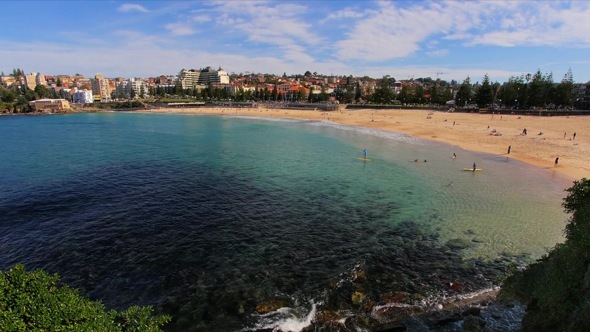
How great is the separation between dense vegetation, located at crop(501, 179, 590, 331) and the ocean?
592 centimetres

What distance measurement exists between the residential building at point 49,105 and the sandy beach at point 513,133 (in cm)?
16599

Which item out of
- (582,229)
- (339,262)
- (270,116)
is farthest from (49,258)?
(270,116)

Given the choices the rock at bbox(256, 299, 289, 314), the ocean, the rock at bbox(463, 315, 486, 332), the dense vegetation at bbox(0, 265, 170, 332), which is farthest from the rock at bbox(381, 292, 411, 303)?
the dense vegetation at bbox(0, 265, 170, 332)

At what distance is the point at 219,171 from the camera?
161ft

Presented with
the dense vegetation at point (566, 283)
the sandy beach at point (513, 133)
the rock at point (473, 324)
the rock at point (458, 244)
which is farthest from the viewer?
the sandy beach at point (513, 133)

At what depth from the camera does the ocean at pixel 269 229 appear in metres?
19.8

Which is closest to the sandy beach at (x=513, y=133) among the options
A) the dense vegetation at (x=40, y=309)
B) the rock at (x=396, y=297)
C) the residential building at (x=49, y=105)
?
the rock at (x=396, y=297)

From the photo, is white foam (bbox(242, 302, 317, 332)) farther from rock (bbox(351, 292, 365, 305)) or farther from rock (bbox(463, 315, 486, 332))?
rock (bbox(463, 315, 486, 332))

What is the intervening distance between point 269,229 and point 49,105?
214m

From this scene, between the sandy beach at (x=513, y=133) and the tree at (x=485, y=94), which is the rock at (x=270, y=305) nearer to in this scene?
the sandy beach at (x=513, y=133)

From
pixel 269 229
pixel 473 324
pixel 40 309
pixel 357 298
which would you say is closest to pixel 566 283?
pixel 473 324

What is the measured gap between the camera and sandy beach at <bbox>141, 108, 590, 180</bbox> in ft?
173

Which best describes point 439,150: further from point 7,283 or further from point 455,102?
point 455,102

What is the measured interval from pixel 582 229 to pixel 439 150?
55451 mm
